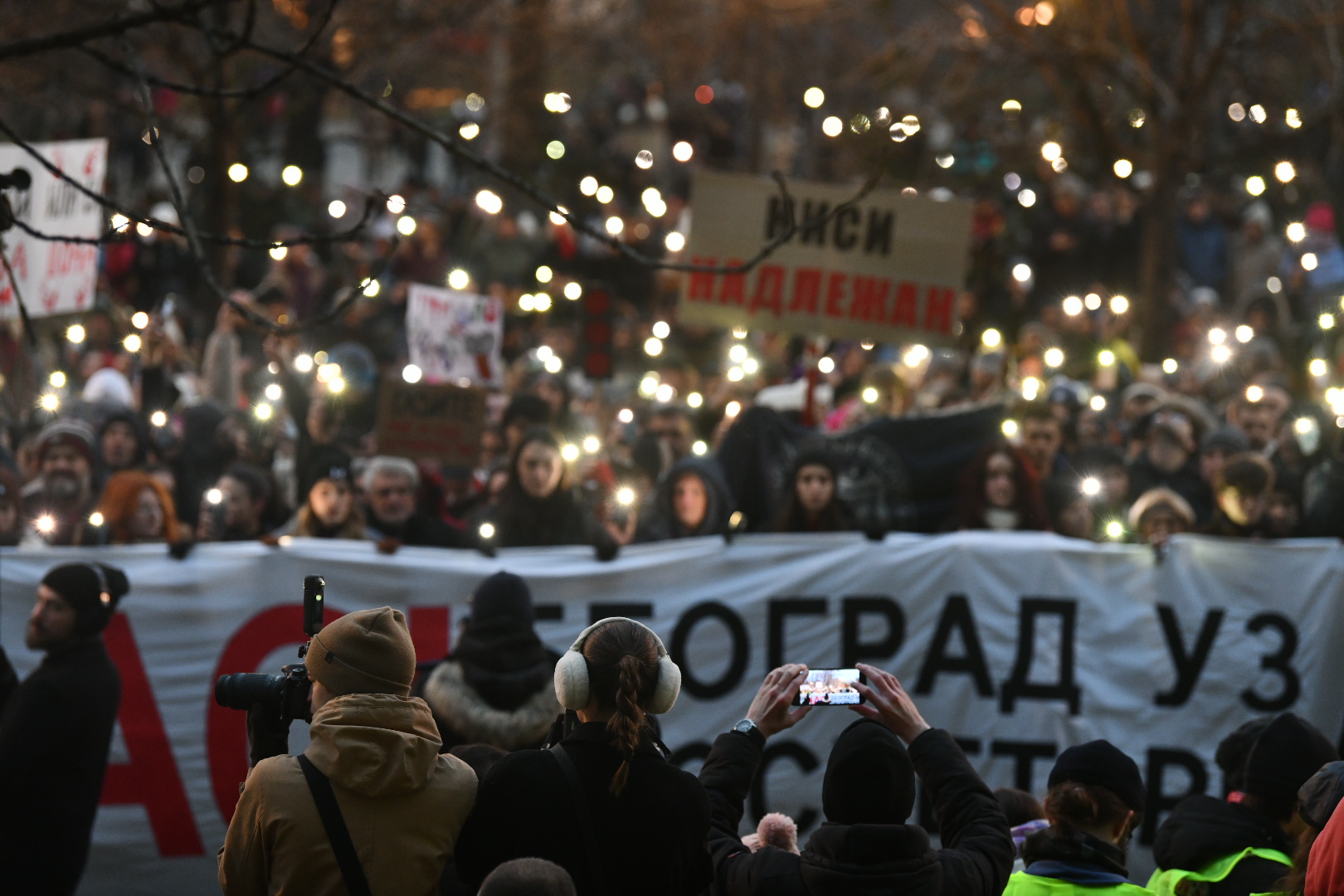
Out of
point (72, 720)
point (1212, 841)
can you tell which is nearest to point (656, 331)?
point (72, 720)

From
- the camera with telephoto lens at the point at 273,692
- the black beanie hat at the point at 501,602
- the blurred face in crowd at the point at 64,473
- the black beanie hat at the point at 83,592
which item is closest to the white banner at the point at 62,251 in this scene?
the blurred face in crowd at the point at 64,473

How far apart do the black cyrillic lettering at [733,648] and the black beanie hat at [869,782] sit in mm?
3272

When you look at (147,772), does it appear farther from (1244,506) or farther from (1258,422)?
(1258,422)

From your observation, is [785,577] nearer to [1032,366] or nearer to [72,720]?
[72,720]

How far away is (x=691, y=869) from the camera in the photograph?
3.17 meters

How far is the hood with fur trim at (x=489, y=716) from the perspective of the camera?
4.52 metres

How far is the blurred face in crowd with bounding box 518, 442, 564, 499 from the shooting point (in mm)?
7133

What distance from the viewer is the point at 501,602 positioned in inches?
183

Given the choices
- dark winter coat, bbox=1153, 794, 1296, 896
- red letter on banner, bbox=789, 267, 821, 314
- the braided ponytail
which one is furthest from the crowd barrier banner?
the braided ponytail

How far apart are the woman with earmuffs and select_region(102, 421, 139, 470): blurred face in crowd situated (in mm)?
5481

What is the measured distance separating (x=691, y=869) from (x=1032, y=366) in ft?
25.5

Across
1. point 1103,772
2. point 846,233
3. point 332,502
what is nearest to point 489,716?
point 1103,772

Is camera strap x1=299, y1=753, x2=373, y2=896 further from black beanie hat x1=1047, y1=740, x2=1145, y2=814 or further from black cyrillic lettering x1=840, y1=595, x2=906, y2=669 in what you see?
black cyrillic lettering x1=840, y1=595, x2=906, y2=669

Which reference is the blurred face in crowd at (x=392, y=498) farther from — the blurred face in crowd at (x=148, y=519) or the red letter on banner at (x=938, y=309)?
the red letter on banner at (x=938, y=309)
